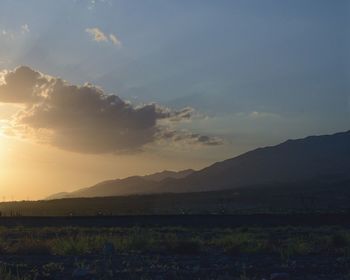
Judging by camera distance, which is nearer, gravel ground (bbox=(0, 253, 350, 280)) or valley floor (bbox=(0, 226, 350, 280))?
gravel ground (bbox=(0, 253, 350, 280))

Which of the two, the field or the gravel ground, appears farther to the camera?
the field

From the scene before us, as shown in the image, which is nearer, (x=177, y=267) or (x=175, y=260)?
(x=177, y=267)

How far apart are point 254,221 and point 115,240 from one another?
89.4 feet

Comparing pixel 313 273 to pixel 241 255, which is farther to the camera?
pixel 241 255

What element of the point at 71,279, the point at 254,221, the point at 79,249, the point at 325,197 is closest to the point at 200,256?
the point at 79,249

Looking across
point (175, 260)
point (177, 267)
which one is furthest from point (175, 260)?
point (177, 267)

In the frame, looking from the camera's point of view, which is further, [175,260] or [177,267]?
[175,260]

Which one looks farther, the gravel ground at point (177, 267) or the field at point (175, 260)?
the field at point (175, 260)

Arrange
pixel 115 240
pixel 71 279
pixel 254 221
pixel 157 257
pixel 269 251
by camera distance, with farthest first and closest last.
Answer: pixel 254 221 < pixel 115 240 < pixel 269 251 < pixel 157 257 < pixel 71 279

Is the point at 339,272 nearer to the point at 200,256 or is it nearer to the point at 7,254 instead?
the point at 200,256

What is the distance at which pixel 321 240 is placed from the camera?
3519 centimetres

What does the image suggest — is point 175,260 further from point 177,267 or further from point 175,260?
point 177,267

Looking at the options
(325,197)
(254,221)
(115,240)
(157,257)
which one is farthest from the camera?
(325,197)

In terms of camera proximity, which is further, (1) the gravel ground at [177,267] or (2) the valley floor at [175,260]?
(2) the valley floor at [175,260]
